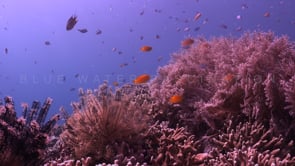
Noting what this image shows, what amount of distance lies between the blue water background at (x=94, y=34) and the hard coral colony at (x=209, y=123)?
233 feet

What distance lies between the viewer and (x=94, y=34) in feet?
392

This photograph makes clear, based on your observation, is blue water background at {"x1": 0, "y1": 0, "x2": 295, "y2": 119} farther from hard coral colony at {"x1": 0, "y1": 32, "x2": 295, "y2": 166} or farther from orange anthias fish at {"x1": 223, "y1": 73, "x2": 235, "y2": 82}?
orange anthias fish at {"x1": 223, "y1": 73, "x2": 235, "y2": 82}

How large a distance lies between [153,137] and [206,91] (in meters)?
1.67

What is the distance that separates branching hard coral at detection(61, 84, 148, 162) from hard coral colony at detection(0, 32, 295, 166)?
15mm

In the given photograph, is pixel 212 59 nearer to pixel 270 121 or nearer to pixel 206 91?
pixel 206 91

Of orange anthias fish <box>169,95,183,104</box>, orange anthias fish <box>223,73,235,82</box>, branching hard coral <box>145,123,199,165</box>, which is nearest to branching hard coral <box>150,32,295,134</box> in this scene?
orange anthias fish <box>223,73,235,82</box>

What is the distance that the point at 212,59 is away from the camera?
22.3ft

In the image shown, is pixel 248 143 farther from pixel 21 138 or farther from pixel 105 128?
pixel 21 138

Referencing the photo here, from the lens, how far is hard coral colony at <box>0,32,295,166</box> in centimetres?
427

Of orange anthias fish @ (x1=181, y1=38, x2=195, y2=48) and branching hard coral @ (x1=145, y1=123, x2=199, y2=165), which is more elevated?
orange anthias fish @ (x1=181, y1=38, x2=195, y2=48)

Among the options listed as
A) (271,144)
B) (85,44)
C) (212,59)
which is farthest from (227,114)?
(85,44)

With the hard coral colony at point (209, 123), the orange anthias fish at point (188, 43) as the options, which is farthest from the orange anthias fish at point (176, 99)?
the orange anthias fish at point (188, 43)

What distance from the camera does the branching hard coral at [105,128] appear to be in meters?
4.43

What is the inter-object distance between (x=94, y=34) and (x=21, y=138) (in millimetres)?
119064
